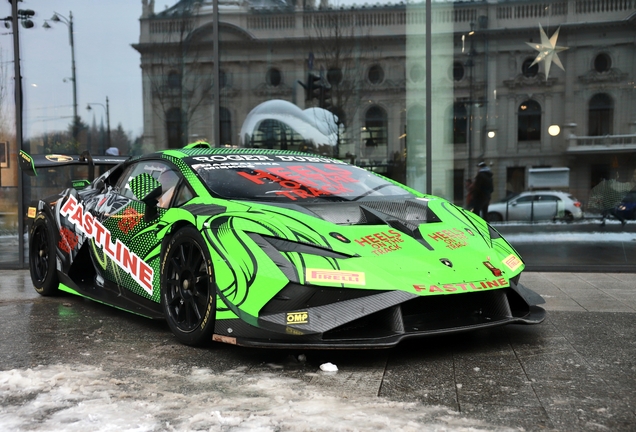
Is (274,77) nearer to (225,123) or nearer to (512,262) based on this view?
(225,123)

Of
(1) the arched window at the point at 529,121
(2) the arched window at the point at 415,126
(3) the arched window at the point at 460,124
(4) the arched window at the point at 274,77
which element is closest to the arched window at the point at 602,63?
(1) the arched window at the point at 529,121

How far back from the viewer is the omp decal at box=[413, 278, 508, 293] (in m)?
3.34

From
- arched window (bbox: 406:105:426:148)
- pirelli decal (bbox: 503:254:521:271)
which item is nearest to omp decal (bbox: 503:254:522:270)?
pirelli decal (bbox: 503:254:521:271)

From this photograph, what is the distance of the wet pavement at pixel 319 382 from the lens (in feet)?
8.47

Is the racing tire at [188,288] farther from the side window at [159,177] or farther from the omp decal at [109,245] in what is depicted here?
the side window at [159,177]

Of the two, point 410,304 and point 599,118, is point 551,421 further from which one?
point 599,118

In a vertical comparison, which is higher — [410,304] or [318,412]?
[410,304]

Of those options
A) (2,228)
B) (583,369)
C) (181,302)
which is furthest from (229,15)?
(583,369)

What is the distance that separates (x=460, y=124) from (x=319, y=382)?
20.7ft

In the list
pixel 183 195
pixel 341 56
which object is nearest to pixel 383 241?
pixel 183 195

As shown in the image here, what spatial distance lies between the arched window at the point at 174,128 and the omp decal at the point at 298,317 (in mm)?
6412

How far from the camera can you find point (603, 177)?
843 cm

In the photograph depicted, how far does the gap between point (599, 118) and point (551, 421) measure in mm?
6807

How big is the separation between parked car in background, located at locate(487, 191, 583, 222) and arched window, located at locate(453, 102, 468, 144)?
3.16 feet
